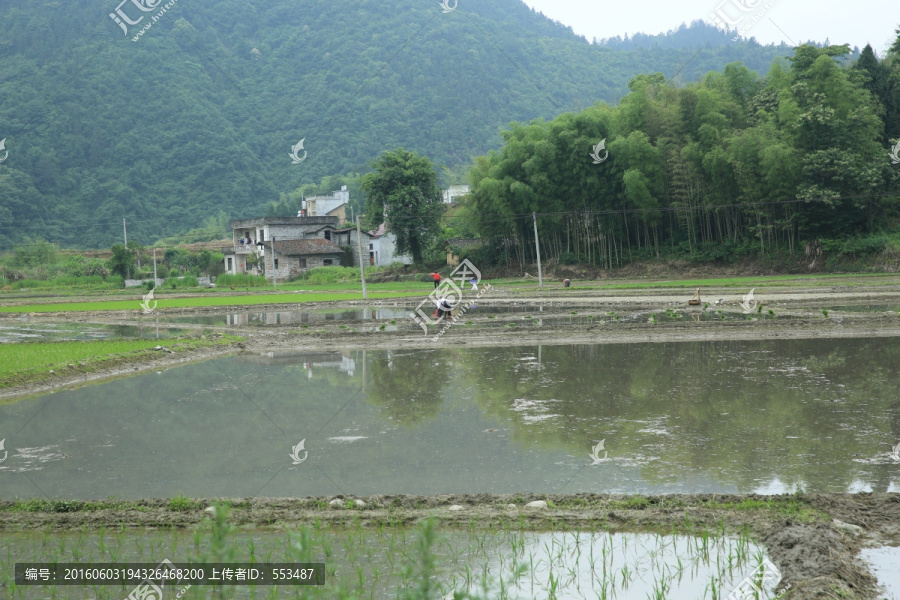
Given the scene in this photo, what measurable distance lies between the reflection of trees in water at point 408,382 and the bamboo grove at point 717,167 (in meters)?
26.3

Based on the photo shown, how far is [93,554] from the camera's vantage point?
580 centimetres

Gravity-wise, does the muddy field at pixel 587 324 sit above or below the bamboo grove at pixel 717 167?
below

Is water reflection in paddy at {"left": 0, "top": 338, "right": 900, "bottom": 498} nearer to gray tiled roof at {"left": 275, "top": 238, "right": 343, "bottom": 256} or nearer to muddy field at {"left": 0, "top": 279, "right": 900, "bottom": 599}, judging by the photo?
muddy field at {"left": 0, "top": 279, "right": 900, "bottom": 599}

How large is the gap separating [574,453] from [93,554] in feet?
15.9

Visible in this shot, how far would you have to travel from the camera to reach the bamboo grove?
36.2 metres

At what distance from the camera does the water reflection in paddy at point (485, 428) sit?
7453 millimetres

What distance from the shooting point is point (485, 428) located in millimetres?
9641

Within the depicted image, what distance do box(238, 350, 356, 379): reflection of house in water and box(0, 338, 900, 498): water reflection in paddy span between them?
66 centimetres

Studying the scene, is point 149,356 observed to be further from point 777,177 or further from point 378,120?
point 378,120

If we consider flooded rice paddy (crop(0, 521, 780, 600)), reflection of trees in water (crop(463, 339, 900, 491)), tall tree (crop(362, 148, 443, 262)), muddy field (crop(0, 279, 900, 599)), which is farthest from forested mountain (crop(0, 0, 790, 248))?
flooded rice paddy (crop(0, 521, 780, 600))

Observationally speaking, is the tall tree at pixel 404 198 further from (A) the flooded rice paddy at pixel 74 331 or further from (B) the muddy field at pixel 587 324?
(A) the flooded rice paddy at pixel 74 331

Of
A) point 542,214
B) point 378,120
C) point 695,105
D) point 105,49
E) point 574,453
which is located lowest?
point 574,453

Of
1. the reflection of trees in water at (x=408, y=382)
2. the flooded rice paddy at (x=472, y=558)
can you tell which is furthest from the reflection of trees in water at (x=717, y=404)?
the flooded rice paddy at (x=472, y=558)

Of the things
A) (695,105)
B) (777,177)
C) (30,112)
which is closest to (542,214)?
(695,105)
